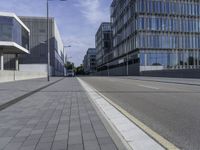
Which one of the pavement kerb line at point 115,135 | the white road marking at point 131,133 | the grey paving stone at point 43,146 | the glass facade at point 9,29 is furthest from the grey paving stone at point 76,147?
the glass facade at point 9,29

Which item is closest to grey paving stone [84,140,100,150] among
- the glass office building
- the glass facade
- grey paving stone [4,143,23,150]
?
grey paving stone [4,143,23,150]

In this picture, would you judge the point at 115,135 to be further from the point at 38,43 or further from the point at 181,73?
the point at 38,43

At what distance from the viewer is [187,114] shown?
Result: 866 cm

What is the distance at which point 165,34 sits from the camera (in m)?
80.1

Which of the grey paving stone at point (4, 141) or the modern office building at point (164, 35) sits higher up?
the modern office building at point (164, 35)

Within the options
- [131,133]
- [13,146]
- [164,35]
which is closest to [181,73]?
[164,35]

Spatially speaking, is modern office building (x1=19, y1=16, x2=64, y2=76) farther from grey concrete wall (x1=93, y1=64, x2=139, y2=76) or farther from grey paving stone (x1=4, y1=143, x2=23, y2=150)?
grey paving stone (x1=4, y1=143, x2=23, y2=150)

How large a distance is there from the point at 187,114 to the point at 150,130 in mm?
2467

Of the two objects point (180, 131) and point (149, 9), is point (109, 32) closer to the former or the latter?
point (149, 9)

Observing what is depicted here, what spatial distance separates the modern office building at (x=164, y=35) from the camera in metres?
78.2

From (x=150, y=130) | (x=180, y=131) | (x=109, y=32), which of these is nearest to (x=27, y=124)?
(x=150, y=130)

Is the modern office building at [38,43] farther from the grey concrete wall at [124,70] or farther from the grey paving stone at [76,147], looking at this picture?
the grey paving stone at [76,147]

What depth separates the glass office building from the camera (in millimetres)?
78250

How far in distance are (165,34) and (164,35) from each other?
473 mm
